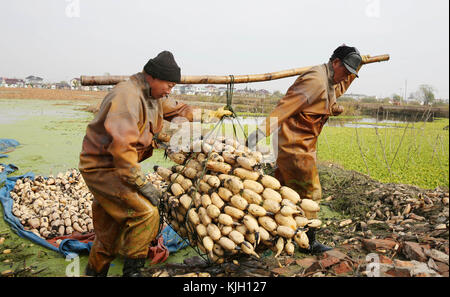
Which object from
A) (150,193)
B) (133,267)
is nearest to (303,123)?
(150,193)

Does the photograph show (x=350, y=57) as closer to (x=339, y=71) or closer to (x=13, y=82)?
(x=339, y=71)

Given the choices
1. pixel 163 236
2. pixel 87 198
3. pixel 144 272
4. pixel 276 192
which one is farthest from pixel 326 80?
pixel 87 198

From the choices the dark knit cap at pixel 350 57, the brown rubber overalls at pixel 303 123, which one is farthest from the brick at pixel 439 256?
the dark knit cap at pixel 350 57

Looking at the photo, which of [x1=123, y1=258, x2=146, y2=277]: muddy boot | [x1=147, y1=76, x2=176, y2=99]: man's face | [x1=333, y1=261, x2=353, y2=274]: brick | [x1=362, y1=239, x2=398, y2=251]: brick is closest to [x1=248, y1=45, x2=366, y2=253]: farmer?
[x1=362, y1=239, x2=398, y2=251]: brick

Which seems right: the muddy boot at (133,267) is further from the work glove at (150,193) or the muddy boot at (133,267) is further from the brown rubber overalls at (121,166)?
the work glove at (150,193)

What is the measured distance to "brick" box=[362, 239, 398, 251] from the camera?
2.64 metres

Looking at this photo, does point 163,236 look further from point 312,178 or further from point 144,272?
point 312,178

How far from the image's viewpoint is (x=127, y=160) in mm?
1966

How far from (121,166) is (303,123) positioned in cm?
159

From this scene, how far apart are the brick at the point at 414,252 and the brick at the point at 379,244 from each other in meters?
0.12

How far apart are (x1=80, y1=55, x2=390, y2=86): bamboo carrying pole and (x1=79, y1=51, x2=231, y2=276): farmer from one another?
1.33 ft

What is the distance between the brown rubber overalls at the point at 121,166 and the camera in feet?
6.50

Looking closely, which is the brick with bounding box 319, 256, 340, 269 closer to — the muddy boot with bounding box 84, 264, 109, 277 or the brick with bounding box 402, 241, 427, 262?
the brick with bounding box 402, 241, 427, 262

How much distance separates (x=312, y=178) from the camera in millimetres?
2807
